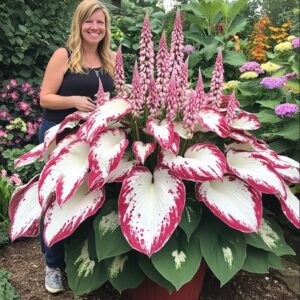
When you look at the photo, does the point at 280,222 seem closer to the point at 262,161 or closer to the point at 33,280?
the point at 262,161

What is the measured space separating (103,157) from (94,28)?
1.23 m

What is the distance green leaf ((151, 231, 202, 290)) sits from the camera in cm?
182

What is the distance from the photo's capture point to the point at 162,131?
1.91 meters

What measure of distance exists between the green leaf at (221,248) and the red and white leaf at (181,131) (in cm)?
39

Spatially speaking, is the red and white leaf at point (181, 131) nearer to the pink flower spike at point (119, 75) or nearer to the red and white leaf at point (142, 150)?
the red and white leaf at point (142, 150)

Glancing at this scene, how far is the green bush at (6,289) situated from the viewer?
7.56 feet

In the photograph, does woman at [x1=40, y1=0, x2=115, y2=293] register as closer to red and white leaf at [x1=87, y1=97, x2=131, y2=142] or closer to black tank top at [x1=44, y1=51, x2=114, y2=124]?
black tank top at [x1=44, y1=51, x2=114, y2=124]

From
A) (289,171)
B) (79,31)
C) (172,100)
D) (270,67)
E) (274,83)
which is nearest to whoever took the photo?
(172,100)

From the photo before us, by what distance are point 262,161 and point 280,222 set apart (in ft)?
2.37

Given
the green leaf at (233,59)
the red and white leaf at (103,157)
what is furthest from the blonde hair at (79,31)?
the green leaf at (233,59)

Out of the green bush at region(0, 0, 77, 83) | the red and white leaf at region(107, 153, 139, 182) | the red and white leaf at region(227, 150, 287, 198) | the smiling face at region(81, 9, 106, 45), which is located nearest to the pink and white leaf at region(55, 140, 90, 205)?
the red and white leaf at region(107, 153, 139, 182)

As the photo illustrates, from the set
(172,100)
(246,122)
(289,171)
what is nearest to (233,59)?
(246,122)

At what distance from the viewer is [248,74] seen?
3740 millimetres

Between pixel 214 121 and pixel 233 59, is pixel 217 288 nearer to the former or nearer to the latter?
pixel 214 121
